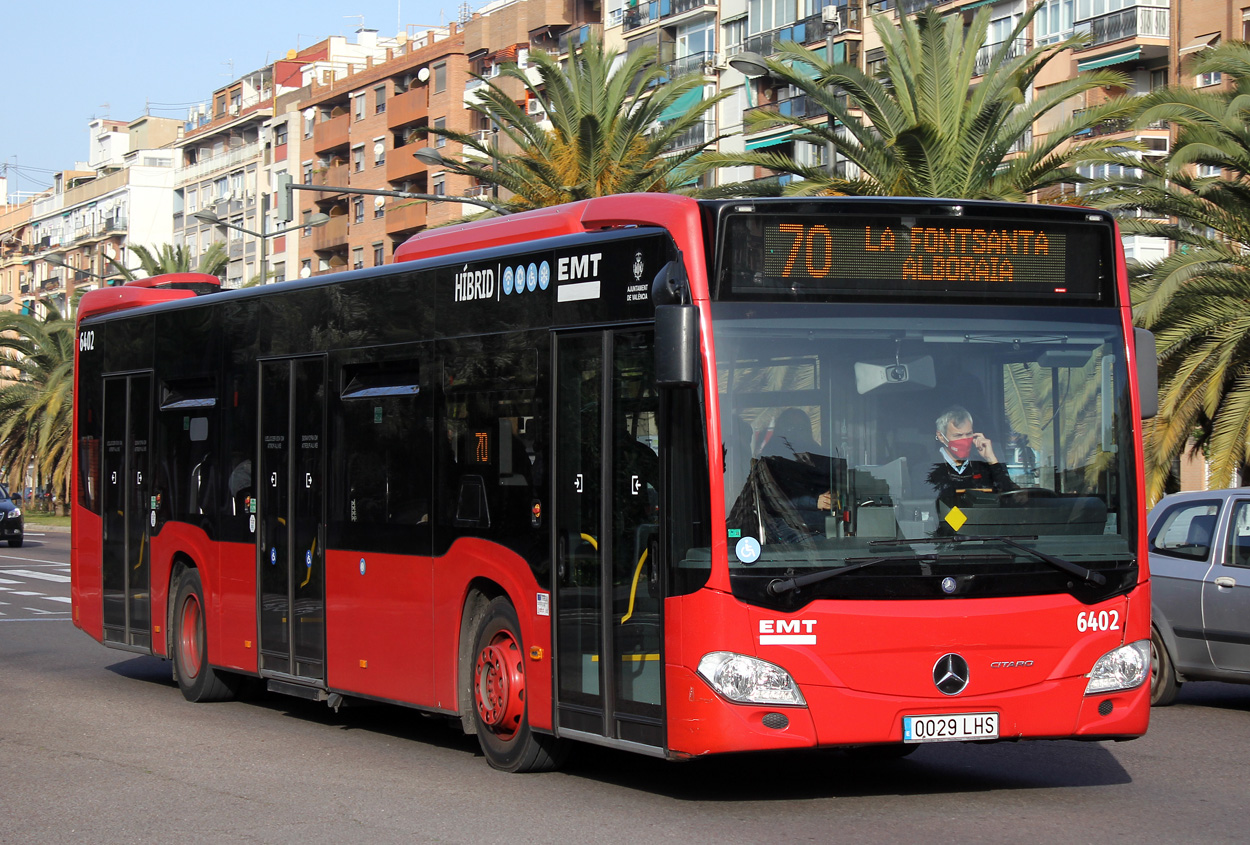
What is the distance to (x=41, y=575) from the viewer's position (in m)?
31.8

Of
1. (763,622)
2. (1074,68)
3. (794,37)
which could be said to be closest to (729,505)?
(763,622)

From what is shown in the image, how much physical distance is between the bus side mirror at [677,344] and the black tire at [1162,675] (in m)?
6.41

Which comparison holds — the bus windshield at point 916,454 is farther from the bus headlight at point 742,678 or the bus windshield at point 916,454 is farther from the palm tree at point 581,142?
the palm tree at point 581,142

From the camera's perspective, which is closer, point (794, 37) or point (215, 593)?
point (215, 593)

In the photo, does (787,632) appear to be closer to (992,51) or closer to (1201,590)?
(1201,590)

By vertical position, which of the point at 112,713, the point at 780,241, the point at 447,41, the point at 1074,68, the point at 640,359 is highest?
the point at 447,41

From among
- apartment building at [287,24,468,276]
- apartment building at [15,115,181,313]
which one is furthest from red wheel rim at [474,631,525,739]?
apartment building at [15,115,181,313]

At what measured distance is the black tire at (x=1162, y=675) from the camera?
1285 cm

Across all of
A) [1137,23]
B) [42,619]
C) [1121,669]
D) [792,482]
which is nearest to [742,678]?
[792,482]

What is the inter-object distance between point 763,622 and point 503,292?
9.49 ft

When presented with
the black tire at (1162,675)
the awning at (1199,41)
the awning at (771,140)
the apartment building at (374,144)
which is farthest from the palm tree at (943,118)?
the apartment building at (374,144)

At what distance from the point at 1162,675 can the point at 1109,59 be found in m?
39.7

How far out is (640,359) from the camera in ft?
28.2

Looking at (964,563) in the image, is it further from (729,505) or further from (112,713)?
(112,713)
